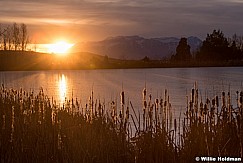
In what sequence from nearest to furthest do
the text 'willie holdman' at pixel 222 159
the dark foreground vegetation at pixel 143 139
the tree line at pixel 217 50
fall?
the text 'willie holdman' at pixel 222 159, the dark foreground vegetation at pixel 143 139, the tree line at pixel 217 50

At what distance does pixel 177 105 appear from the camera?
1681 centimetres

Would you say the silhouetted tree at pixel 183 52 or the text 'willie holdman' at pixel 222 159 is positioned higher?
the silhouetted tree at pixel 183 52

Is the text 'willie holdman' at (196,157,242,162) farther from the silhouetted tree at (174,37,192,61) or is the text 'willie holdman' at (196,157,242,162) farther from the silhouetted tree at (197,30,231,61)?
the silhouetted tree at (174,37,192,61)

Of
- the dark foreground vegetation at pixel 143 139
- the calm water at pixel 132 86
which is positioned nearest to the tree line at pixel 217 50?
the calm water at pixel 132 86

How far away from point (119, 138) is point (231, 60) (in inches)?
2366

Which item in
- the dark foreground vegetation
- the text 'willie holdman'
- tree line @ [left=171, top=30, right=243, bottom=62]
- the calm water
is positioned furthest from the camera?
tree line @ [left=171, top=30, right=243, bottom=62]

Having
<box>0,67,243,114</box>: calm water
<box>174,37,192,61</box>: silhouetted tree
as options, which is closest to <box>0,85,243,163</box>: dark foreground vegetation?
<box>0,67,243,114</box>: calm water

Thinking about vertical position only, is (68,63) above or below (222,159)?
above

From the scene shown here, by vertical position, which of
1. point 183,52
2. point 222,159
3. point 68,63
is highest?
point 183,52

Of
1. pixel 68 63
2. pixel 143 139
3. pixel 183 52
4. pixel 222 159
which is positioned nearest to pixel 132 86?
pixel 143 139

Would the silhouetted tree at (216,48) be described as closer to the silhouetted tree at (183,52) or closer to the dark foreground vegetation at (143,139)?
the silhouetted tree at (183,52)

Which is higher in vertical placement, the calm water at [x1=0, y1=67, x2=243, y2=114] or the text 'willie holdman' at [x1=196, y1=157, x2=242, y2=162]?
the text 'willie holdman' at [x1=196, y1=157, x2=242, y2=162]

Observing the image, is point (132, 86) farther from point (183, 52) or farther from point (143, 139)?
point (183, 52)

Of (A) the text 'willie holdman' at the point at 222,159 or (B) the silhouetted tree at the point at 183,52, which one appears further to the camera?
(B) the silhouetted tree at the point at 183,52
